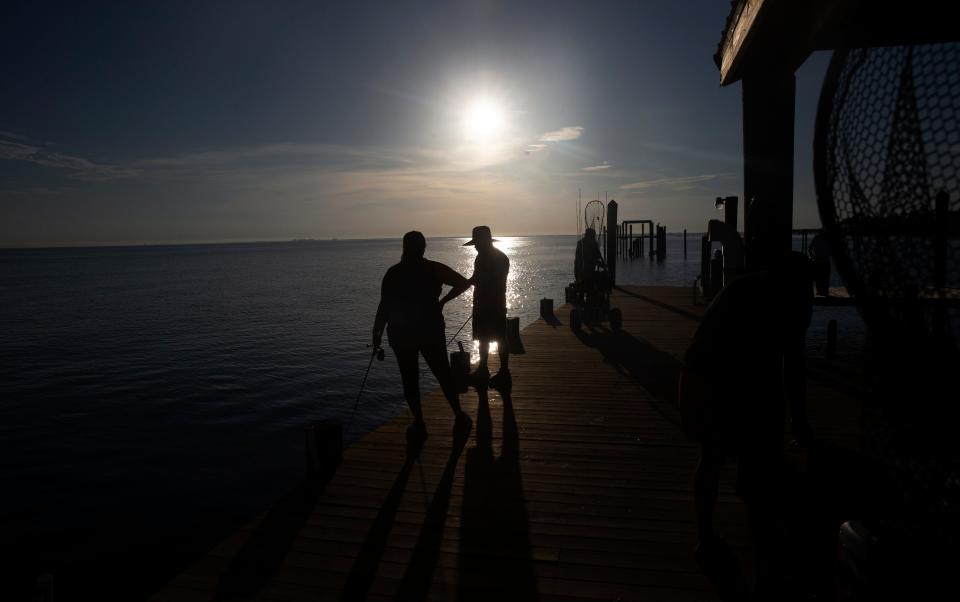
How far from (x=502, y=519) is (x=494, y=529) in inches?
Answer: 6.0

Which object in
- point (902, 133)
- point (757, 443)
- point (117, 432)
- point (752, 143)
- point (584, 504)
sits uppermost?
point (752, 143)

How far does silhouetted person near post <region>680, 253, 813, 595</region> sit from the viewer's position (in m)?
2.69

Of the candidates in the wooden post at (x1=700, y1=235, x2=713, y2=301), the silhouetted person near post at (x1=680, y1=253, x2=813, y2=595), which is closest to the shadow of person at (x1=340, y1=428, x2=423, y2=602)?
the silhouetted person near post at (x1=680, y1=253, x2=813, y2=595)

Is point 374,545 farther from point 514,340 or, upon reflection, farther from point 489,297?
point 514,340

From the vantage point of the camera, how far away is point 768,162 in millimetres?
3174

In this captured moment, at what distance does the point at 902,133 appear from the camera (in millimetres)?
1513

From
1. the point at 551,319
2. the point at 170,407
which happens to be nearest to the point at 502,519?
the point at 551,319

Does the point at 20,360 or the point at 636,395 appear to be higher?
the point at 636,395

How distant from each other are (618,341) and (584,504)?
691 cm

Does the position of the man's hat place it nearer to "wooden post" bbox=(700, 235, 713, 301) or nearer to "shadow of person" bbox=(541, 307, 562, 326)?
"shadow of person" bbox=(541, 307, 562, 326)

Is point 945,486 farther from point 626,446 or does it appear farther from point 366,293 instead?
point 366,293

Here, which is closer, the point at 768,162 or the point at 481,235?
the point at 768,162

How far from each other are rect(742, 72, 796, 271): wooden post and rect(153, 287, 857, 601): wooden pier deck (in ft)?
6.00

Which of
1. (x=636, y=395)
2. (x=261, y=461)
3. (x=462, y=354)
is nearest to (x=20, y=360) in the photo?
(x=261, y=461)
